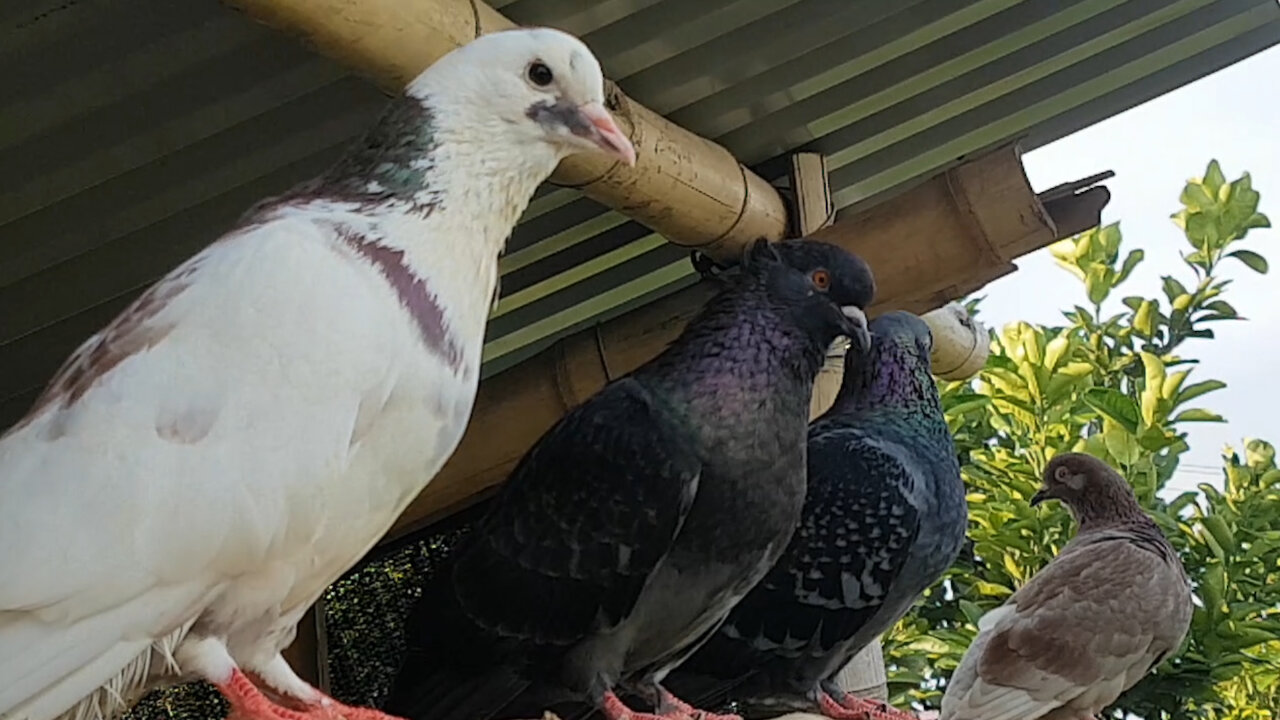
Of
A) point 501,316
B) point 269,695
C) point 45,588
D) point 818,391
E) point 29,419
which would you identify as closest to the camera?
point 45,588

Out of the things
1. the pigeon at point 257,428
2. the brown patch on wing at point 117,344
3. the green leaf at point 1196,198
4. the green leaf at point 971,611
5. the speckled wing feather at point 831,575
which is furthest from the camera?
the green leaf at point 1196,198

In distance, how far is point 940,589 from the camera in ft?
15.8

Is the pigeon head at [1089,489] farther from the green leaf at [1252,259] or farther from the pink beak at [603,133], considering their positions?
the pink beak at [603,133]

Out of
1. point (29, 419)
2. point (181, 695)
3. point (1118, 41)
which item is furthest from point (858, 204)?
point (29, 419)

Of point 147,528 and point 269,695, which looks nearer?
point 147,528

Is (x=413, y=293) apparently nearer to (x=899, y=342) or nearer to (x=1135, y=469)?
(x=899, y=342)

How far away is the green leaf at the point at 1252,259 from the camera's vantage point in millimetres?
4543

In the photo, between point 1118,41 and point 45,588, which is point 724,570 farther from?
point 1118,41

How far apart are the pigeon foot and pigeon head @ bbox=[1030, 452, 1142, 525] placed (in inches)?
40.5

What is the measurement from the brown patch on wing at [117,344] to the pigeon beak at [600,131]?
1.37 ft

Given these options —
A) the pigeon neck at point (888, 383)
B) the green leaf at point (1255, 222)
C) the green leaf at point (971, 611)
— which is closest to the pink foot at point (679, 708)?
the pigeon neck at point (888, 383)

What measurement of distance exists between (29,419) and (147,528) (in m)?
0.22

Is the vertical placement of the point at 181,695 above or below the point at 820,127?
below

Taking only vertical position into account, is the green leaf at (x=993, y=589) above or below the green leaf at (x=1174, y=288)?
below
